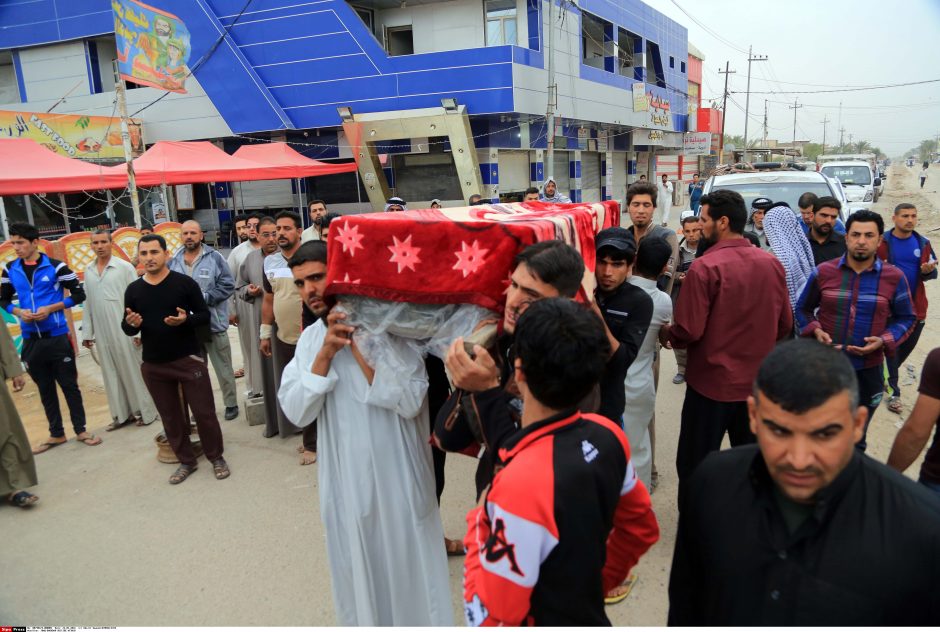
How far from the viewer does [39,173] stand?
9305 millimetres

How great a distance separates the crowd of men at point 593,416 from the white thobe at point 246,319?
0.44 m

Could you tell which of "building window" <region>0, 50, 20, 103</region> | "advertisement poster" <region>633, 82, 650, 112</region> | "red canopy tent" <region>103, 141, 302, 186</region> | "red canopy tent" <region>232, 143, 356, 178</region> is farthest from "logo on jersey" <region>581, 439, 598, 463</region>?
"building window" <region>0, 50, 20, 103</region>

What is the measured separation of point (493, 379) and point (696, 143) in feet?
103

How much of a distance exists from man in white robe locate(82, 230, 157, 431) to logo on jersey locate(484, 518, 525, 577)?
16.5 ft

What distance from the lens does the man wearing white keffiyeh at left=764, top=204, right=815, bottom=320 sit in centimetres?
436

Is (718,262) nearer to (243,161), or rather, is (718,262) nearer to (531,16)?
(243,161)

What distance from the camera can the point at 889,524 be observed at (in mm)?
1196

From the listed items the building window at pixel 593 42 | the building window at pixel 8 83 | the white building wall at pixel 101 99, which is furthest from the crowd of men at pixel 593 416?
the building window at pixel 8 83

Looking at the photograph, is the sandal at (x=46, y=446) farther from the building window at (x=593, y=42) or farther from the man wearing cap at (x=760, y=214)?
the building window at (x=593, y=42)

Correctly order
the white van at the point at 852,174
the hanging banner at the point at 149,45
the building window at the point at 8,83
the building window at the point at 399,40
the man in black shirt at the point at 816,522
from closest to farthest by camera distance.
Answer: the man in black shirt at the point at 816,522, the hanging banner at the point at 149,45, the building window at the point at 399,40, the white van at the point at 852,174, the building window at the point at 8,83

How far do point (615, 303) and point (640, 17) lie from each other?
2408cm

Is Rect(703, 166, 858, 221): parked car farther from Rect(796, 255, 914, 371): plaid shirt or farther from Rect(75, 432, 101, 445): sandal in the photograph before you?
Rect(75, 432, 101, 445): sandal

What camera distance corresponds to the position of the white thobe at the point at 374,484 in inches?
93.2

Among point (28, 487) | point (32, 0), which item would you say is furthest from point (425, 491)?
point (32, 0)
